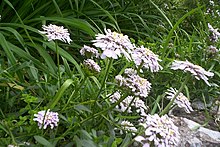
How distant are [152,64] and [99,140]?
0.95 feet

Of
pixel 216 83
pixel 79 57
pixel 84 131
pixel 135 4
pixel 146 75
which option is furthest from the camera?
pixel 135 4

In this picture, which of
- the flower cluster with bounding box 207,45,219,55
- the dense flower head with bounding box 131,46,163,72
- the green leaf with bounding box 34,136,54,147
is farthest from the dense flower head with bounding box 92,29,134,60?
the flower cluster with bounding box 207,45,219,55

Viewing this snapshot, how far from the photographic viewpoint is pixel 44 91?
1.63m

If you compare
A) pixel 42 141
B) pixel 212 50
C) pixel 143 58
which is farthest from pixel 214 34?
pixel 42 141

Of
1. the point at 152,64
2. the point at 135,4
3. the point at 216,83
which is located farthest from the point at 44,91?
the point at 135,4

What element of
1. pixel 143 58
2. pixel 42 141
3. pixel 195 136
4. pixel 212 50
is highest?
pixel 143 58

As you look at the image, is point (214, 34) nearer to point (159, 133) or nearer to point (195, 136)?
point (195, 136)

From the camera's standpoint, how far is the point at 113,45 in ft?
3.82

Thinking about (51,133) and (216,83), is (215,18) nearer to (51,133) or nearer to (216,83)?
(216,83)

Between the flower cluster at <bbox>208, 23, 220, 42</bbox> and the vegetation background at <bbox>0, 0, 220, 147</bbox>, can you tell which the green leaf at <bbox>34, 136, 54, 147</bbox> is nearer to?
the vegetation background at <bbox>0, 0, 220, 147</bbox>

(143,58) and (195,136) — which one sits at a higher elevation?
(143,58)

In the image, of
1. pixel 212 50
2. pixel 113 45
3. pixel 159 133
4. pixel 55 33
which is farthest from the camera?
pixel 212 50

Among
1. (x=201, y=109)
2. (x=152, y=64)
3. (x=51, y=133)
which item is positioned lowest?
(x=201, y=109)

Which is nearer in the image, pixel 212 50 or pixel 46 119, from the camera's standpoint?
pixel 46 119
